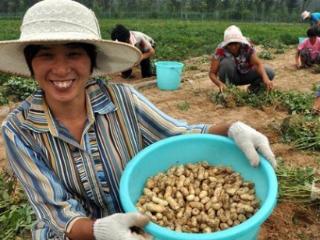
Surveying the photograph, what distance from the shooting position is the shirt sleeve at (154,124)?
1700mm

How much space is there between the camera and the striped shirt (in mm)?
1506

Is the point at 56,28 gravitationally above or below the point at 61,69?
above

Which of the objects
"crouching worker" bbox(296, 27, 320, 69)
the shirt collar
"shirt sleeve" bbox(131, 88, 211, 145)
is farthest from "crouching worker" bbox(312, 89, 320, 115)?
"crouching worker" bbox(296, 27, 320, 69)

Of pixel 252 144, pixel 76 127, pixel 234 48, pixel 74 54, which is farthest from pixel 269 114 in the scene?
pixel 74 54

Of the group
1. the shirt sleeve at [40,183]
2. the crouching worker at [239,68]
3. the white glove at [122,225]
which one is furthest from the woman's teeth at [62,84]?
the crouching worker at [239,68]

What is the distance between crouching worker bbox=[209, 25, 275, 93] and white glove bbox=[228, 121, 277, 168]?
3113mm

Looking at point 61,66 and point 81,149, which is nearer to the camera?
point 61,66

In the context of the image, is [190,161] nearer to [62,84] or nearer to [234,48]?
[62,84]

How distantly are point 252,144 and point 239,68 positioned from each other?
11.3 ft

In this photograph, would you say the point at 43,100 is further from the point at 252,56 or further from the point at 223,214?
the point at 252,56

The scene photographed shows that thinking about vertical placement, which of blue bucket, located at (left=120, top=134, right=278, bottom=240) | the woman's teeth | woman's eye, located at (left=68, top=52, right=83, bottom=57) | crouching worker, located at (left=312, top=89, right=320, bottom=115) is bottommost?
crouching worker, located at (left=312, top=89, right=320, bottom=115)

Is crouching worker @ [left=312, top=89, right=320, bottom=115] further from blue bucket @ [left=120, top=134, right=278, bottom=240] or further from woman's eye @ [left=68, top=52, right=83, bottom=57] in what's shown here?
woman's eye @ [left=68, top=52, right=83, bottom=57]

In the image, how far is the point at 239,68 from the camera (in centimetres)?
486

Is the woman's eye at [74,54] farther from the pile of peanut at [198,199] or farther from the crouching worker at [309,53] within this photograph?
the crouching worker at [309,53]
